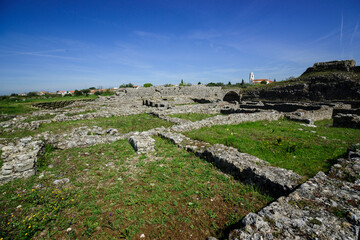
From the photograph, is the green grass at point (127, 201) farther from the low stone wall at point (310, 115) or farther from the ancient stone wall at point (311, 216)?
the low stone wall at point (310, 115)

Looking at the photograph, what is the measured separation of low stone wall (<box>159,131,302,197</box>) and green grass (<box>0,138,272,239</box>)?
309 mm

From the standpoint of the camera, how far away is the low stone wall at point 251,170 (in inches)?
168

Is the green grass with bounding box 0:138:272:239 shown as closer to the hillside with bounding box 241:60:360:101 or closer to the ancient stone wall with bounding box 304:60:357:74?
the hillside with bounding box 241:60:360:101

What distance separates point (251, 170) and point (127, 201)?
12.6ft

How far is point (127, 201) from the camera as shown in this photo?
419 cm

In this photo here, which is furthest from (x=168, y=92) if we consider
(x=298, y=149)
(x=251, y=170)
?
(x=251, y=170)

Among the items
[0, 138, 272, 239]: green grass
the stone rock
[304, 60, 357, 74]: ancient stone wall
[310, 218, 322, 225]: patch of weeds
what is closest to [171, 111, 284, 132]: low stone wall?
[0, 138, 272, 239]: green grass

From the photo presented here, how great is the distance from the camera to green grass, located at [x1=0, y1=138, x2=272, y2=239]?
3373mm

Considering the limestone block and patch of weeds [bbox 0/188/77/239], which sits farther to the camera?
the limestone block

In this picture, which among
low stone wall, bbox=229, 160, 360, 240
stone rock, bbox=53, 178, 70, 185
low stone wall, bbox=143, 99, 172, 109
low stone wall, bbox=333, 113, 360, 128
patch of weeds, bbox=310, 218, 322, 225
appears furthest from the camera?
low stone wall, bbox=143, 99, 172, 109

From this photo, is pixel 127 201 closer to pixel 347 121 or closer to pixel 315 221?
pixel 315 221

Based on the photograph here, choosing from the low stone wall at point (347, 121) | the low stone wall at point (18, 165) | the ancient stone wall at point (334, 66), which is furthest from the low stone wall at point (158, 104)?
the ancient stone wall at point (334, 66)

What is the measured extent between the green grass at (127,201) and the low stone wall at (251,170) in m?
0.31

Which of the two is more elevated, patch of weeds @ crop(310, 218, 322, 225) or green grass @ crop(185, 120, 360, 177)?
patch of weeds @ crop(310, 218, 322, 225)
